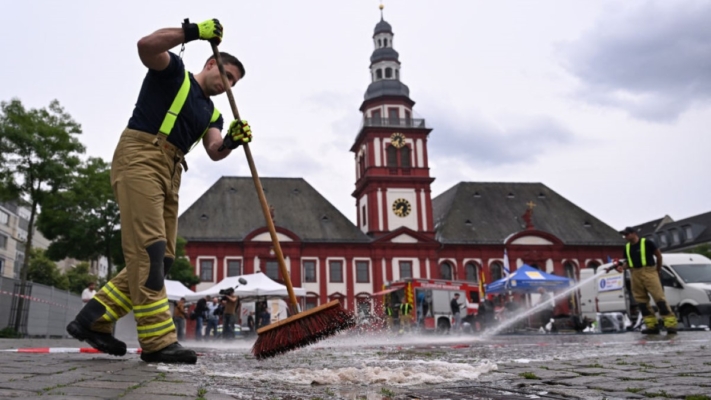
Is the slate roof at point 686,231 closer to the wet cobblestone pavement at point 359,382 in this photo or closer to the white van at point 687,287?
the white van at point 687,287

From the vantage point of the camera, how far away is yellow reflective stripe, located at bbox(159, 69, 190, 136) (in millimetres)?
4688

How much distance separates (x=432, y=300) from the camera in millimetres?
33656

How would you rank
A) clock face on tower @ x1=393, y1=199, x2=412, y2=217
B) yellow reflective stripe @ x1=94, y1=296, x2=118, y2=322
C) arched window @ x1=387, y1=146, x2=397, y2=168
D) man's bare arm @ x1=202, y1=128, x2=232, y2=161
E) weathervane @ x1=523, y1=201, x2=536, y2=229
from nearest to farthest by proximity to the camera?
yellow reflective stripe @ x1=94, y1=296, x2=118, y2=322 < man's bare arm @ x1=202, y1=128, x2=232, y2=161 < clock face on tower @ x1=393, y1=199, x2=412, y2=217 < arched window @ x1=387, y1=146, x2=397, y2=168 < weathervane @ x1=523, y1=201, x2=536, y2=229

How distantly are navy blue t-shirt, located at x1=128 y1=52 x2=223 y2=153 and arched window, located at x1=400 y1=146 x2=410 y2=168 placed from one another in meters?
46.9

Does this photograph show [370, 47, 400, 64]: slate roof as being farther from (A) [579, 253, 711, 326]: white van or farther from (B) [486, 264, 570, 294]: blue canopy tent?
(A) [579, 253, 711, 326]: white van

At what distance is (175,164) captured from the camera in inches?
190

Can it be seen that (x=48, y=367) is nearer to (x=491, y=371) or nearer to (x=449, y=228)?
(x=491, y=371)

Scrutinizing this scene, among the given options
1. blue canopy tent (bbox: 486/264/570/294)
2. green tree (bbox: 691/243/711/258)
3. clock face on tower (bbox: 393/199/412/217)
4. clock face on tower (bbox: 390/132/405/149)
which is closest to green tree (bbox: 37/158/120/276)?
blue canopy tent (bbox: 486/264/570/294)

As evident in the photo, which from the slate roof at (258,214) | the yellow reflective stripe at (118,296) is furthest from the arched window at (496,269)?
the yellow reflective stripe at (118,296)

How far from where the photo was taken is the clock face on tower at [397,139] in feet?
169

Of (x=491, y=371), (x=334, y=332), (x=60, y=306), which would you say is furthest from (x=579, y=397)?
(x=60, y=306)

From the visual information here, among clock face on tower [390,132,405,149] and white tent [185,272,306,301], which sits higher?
clock face on tower [390,132,405,149]

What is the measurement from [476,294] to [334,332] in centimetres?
3388

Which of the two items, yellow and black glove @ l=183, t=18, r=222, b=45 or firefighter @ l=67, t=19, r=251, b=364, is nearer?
firefighter @ l=67, t=19, r=251, b=364
